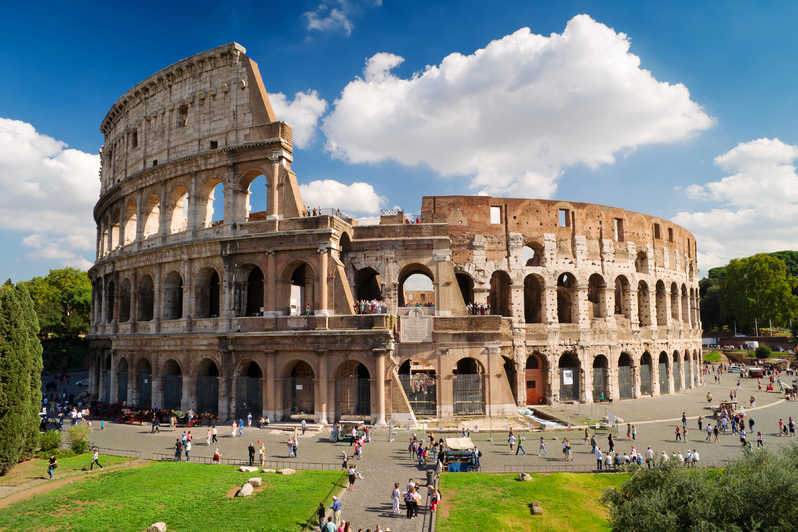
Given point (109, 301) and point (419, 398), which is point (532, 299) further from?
point (109, 301)

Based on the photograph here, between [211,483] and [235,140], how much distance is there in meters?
20.7

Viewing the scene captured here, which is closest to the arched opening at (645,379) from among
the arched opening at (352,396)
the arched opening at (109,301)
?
the arched opening at (352,396)

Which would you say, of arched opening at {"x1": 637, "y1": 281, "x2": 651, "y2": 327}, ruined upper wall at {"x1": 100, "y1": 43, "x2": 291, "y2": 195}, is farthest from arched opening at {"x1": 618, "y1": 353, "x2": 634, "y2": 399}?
ruined upper wall at {"x1": 100, "y1": 43, "x2": 291, "y2": 195}

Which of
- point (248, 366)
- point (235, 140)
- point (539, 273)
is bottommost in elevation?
point (248, 366)

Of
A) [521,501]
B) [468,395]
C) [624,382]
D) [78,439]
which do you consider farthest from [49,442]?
[624,382]

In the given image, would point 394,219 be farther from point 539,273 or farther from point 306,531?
point 306,531

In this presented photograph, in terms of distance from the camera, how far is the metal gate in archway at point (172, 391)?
32094 mm

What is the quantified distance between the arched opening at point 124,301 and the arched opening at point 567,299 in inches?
1284

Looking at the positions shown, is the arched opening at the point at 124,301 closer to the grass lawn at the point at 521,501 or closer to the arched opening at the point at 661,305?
the grass lawn at the point at 521,501

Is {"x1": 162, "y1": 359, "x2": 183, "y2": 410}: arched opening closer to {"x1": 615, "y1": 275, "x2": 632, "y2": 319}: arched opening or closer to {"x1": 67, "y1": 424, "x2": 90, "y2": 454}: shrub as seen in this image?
{"x1": 67, "y1": 424, "x2": 90, "y2": 454}: shrub

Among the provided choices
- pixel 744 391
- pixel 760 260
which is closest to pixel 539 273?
pixel 744 391

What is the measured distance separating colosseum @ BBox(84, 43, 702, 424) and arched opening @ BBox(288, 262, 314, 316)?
0.16 metres

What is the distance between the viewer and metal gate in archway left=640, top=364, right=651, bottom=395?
3912 centimetres

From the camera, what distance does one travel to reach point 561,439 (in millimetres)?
25422
